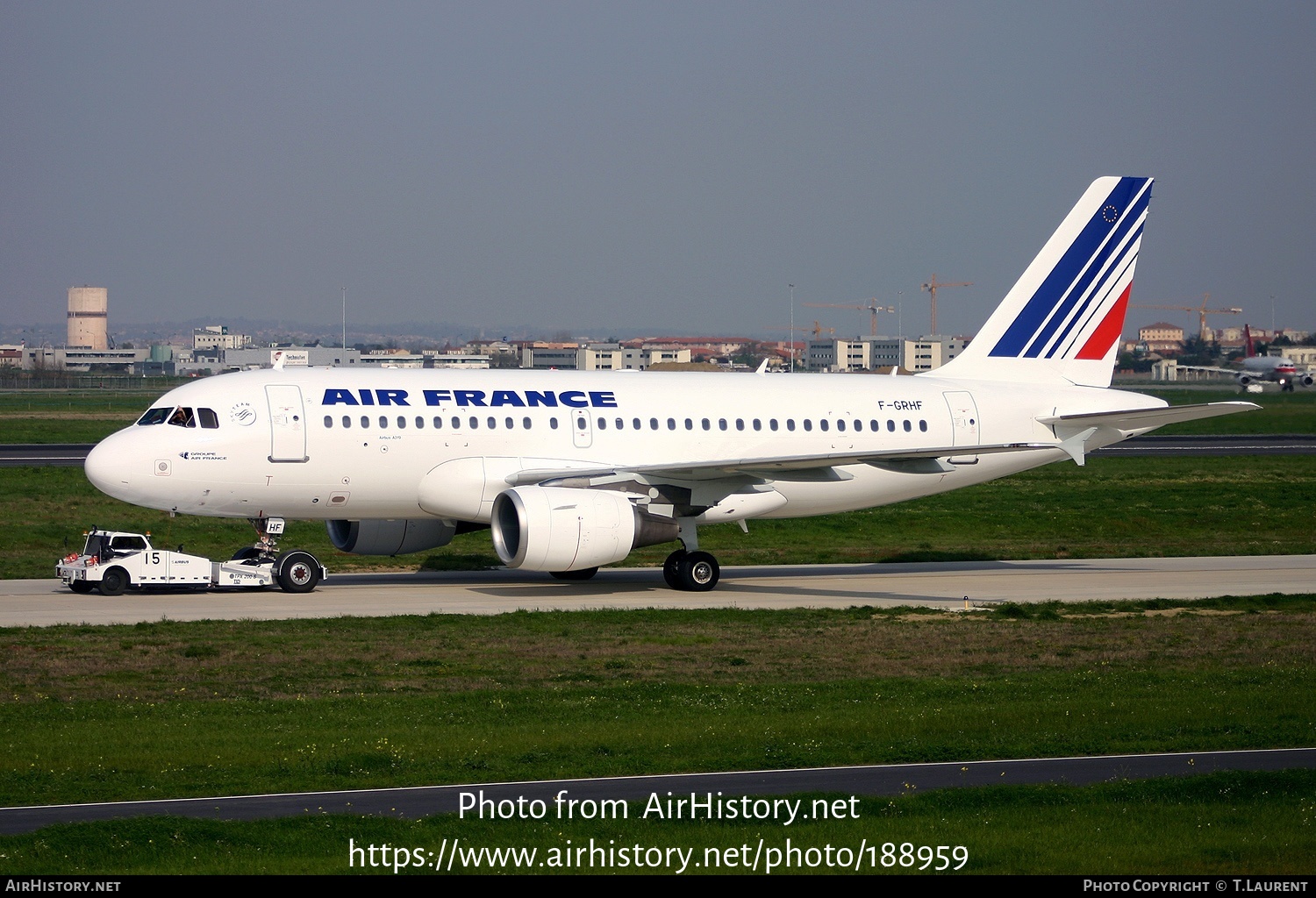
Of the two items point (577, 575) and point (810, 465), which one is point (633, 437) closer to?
point (577, 575)

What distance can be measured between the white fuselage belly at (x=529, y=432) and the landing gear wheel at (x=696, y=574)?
2176 millimetres

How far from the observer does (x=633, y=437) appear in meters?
33.7

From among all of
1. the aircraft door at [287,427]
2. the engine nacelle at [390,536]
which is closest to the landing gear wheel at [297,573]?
the aircraft door at [287,427]

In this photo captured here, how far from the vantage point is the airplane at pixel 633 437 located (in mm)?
30625

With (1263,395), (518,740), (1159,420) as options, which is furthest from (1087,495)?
(1263,395)

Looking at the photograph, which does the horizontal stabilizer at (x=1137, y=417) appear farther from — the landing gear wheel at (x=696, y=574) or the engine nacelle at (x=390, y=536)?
the engine nacelle at (x=390, y=536)

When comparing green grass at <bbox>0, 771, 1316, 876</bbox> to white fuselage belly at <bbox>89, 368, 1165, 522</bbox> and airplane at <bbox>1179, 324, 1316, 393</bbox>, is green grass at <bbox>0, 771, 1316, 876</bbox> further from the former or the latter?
airplane at <bbox>1179, 324, 1316, 393</bbox>

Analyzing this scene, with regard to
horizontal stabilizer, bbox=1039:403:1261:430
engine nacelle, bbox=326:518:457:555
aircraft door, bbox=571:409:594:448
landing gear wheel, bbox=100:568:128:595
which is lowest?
landing gear wheel, bbox=100:568:128:595

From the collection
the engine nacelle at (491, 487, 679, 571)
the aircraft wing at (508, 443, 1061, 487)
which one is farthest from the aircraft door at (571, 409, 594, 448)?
A: the engine nacelle at (491, 487, 679, 571)

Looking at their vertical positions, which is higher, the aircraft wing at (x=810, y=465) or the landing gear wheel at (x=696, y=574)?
the aircraft wing at (x=810, y=465)

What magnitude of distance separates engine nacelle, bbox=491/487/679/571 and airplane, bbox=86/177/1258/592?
0.04 metres

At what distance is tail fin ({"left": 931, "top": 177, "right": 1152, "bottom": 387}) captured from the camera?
126 feet

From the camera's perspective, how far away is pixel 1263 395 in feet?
385

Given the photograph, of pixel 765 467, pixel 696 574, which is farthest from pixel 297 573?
pixel 765 467
